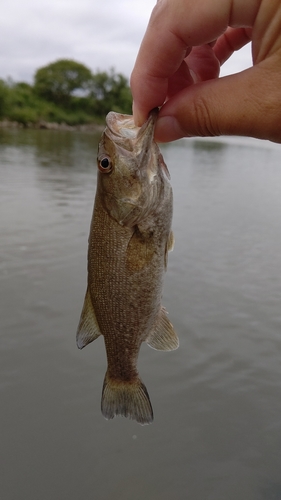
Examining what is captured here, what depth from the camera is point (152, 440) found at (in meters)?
4.24

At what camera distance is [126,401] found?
2627 mm

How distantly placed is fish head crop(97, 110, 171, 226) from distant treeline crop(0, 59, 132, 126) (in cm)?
7289

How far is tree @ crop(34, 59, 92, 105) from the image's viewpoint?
8338 cm

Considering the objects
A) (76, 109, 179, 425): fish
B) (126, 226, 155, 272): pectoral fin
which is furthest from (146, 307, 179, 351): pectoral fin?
(126, 226, 155, 272): pectoral fin

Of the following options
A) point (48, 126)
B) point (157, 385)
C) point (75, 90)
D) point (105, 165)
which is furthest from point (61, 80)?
point (105, 165)

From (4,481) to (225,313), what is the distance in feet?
13.3

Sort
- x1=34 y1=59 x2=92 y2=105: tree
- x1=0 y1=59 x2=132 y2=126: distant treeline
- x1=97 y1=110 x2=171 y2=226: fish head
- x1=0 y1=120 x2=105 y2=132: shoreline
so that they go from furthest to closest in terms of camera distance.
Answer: x1=34 y1=59 x2=92 y2=105: tree < x1=0 y1=59 x2=132 y2=126: distant treeline < x1=0 y1=120 x2=105 y2=132: shoreline < x1=97 y1=110 x2=171 y2=226: fish head

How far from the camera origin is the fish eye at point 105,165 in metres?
2.39

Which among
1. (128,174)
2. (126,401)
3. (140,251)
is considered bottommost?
(126,401)

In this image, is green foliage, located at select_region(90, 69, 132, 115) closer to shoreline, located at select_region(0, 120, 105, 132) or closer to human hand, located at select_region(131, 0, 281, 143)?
shoreline, located at select_region(0, 120, 105, 132)

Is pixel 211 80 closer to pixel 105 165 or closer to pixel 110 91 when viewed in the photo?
pixel 105 165

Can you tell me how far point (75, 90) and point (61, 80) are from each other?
11.7ft

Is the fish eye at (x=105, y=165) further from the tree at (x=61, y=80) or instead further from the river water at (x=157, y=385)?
the tree at (x=61, y=80)

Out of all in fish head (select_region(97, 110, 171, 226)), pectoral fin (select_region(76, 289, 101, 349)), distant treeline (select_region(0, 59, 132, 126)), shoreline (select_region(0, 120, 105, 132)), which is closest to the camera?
fish head (select_region(97, 110, 171, 226))
